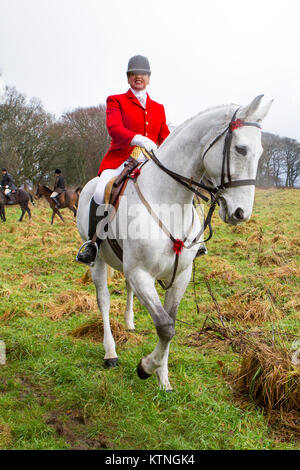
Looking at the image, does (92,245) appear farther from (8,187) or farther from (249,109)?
(8,187)

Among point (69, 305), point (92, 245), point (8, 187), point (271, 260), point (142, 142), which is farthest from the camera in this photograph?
point (8, 187)

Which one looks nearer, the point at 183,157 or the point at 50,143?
the point at 183,157

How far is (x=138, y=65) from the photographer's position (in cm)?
397

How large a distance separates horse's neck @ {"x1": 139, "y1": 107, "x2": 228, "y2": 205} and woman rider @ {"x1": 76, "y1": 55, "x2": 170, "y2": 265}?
0.48m

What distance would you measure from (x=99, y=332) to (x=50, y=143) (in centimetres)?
2912

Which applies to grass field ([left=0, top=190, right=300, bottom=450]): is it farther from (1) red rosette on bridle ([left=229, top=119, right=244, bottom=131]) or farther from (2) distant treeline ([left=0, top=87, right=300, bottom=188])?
(2) distant treeline ([left=0, top=87, right=300, bottom=188])

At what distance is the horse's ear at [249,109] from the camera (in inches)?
109

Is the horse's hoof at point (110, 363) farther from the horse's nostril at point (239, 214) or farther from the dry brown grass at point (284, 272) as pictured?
the dry brown grass at point (284, 272)

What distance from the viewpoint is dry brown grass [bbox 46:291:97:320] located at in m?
6.07

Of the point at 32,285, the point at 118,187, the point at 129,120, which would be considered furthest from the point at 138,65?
the point at 32,285

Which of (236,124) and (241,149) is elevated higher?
(236,124)

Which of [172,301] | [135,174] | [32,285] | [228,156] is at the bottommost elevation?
[32,285]

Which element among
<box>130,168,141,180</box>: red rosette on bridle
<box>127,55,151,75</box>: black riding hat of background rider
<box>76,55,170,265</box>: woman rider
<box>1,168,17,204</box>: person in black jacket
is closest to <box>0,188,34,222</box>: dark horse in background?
<box>1,168,17,204</box>: person in black jacket

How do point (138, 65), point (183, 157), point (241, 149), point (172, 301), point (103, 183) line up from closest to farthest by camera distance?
point (241, 149) < point (183, 157) < point (172, 301) < point (138, 65) < point (103, 183)
